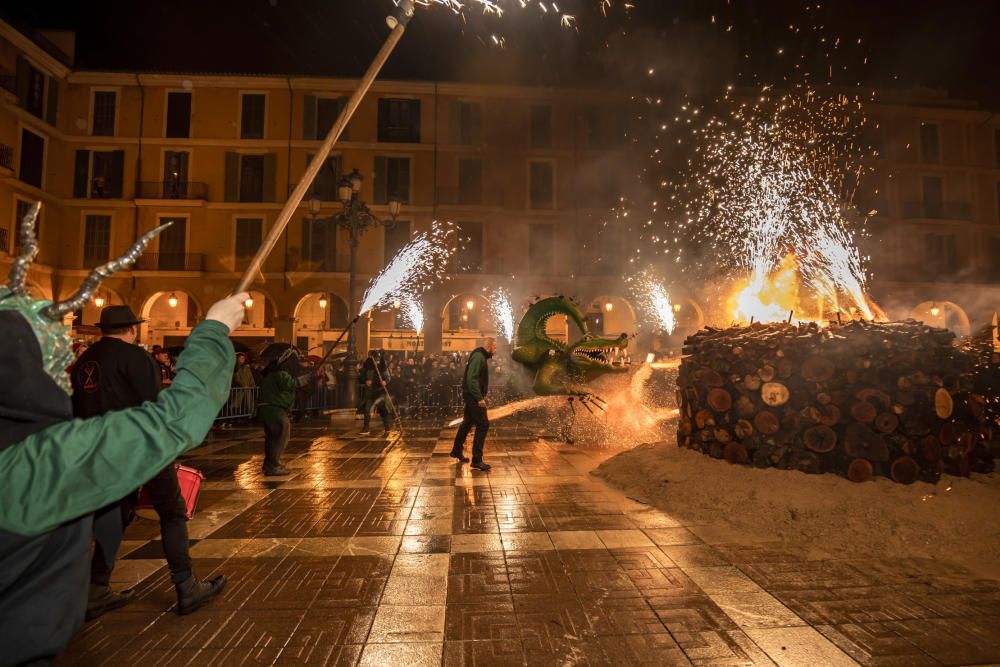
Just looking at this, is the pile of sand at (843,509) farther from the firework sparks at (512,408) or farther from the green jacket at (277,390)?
the firework sparks at (512,408)

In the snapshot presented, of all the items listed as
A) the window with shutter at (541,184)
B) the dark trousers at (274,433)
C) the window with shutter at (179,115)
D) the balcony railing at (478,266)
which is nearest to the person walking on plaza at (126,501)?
the dark trousers at (274,433)

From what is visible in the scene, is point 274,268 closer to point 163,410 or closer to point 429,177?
point 429,177

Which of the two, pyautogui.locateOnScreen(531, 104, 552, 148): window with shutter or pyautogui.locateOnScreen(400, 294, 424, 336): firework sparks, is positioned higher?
pyautogui.locateOnScreen(531, 104, 552, 148): window with shutter

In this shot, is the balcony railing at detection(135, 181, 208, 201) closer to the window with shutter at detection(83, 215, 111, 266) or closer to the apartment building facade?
the apartment building facade

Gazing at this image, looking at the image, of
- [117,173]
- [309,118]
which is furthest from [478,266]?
[117,173]

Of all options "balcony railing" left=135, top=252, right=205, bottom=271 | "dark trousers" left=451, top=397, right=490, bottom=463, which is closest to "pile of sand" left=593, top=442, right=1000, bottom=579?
"dark trousers" left=451, top=397, right=490, bottom=463

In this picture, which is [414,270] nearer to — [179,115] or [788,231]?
[179,115]

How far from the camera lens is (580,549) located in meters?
3.98

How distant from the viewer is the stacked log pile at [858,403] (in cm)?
481

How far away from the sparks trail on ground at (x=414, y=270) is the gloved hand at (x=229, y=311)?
24.6 meters

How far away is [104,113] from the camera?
A: 2684cm

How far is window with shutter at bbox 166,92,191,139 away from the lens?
2708 centimetres

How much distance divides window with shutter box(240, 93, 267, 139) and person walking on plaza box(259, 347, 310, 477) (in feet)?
82.3

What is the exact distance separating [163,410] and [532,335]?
28.6 ft
